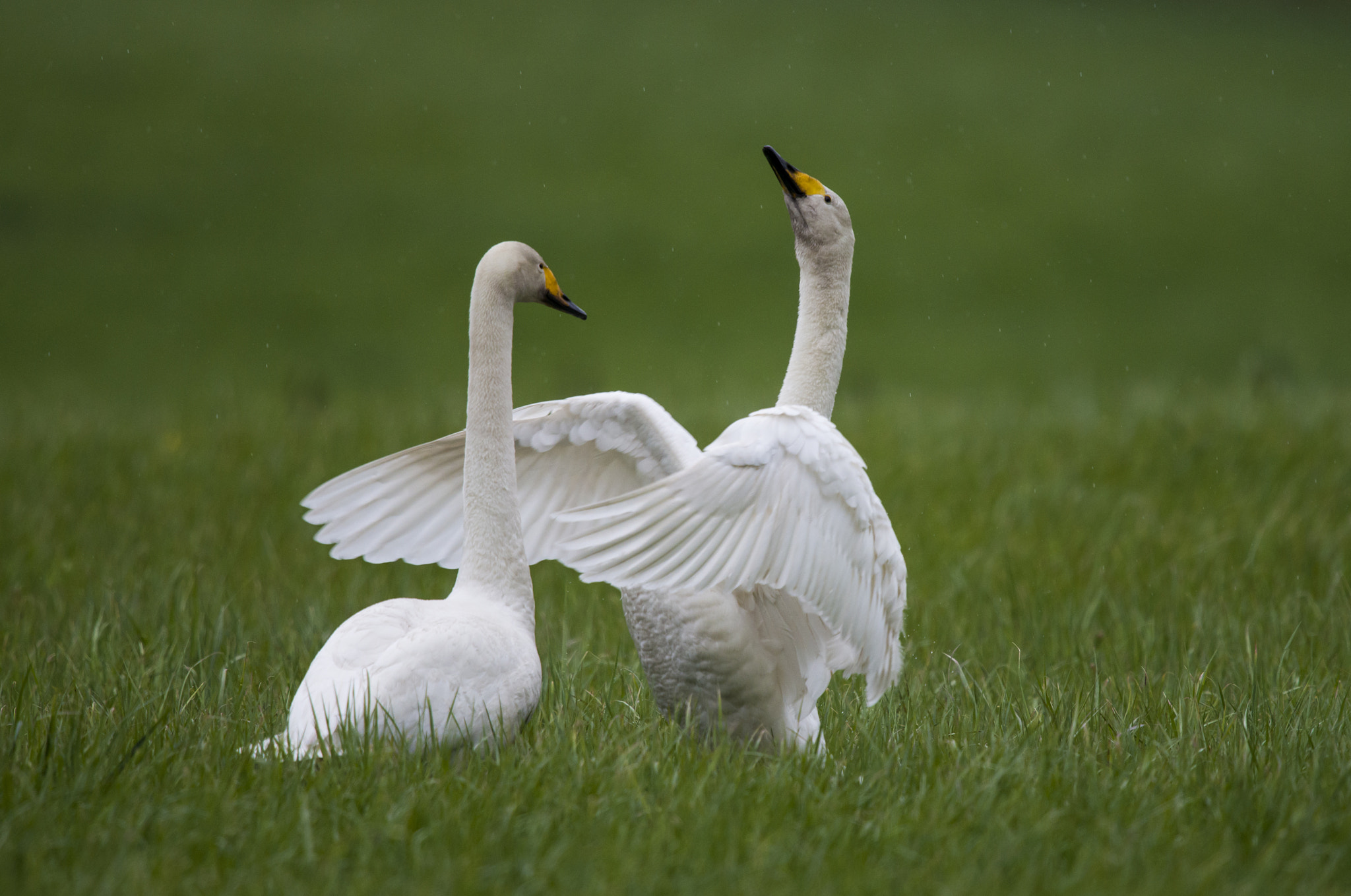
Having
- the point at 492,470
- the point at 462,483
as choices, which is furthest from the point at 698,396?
the point at 492,470

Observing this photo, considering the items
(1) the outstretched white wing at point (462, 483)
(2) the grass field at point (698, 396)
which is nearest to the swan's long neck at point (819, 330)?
(1) the outstretched white wing at point (462, 483)

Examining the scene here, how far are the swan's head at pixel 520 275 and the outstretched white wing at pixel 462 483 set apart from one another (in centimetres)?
36

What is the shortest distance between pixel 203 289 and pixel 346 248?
110 inches

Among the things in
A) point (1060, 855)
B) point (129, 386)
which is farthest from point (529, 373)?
point (1060, 855)

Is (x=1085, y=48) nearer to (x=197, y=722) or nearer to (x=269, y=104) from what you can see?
(x=269, y=104)

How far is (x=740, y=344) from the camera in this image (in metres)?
20.4

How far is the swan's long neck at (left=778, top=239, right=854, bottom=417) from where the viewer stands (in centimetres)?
411

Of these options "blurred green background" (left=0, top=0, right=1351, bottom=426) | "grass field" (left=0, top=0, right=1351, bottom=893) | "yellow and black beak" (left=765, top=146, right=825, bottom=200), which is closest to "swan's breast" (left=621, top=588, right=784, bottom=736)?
"grass field" (left=0, top=0, right=1351, bottom=893)

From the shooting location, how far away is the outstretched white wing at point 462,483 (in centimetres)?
417

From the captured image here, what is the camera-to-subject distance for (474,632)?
3.37 m

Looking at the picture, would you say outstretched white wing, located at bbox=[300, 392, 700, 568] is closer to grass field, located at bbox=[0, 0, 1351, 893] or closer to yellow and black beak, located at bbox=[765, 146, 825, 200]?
grass field, located at bbox=[0, 0, 1351, 893]

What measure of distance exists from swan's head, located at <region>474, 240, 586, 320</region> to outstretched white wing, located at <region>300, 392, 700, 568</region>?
0.36 metres

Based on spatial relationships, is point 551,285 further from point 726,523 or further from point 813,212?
point 726,523

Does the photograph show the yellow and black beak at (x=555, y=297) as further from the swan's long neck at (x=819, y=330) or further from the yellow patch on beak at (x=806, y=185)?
the yellow patch on beak at (x=806, y=185)
